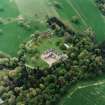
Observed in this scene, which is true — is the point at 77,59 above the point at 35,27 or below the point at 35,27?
below

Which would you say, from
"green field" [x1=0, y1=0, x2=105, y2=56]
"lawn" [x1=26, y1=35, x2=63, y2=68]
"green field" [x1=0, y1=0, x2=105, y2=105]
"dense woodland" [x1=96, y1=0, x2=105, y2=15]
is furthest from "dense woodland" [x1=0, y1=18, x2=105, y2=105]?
"dense woodland" [x1=96, y1=0, x2=105, y2=15]

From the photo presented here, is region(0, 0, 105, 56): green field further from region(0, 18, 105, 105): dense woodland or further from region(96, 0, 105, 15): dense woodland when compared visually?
region(0, 18, 105, 105): dense woodland

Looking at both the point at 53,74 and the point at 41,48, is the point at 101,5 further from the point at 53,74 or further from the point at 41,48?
the point at 53,74

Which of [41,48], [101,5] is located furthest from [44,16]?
[101,5]

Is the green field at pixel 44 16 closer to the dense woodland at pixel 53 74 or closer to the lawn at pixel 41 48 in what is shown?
the lawn at pixel 41 48

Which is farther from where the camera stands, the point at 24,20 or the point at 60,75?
the point at 24,20

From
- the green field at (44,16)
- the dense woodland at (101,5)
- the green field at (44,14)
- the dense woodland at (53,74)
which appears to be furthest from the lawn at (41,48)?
the dense woodland at (101,5)

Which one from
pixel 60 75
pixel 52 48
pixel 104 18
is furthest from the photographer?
pixel 104 18

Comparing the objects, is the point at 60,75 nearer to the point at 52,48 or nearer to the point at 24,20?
the point at 52,48

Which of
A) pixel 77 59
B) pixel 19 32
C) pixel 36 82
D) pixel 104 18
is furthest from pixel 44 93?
pixel 104 18

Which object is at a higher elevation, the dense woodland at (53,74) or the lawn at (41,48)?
the lawn at (41,48)
